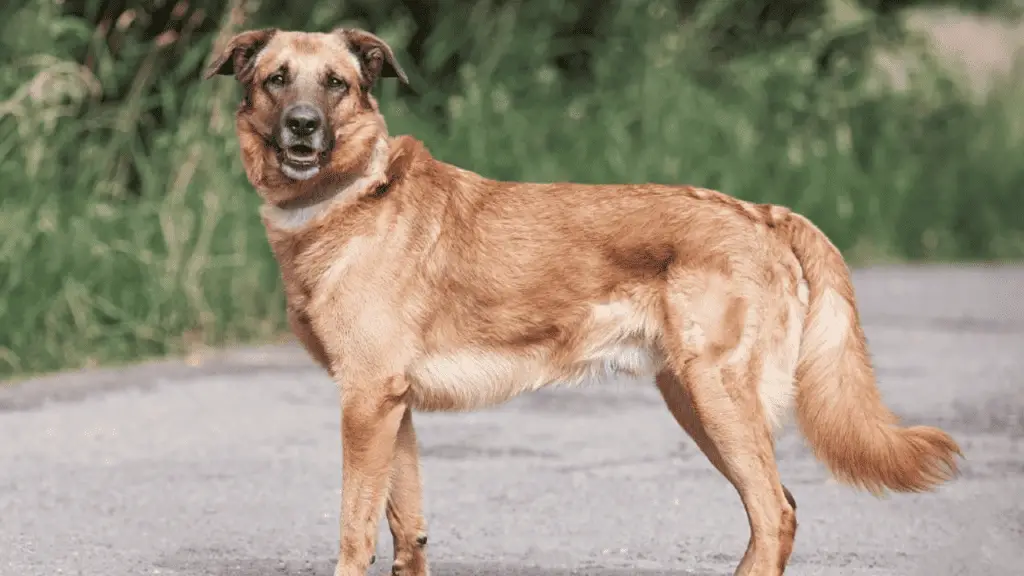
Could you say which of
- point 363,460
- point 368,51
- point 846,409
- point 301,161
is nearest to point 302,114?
point 301,161

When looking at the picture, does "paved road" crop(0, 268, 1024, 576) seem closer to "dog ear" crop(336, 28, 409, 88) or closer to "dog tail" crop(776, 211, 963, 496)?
"dog tail" crop(776, 211, 963, 496)

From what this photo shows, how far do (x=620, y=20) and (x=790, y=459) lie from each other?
8.05 meters

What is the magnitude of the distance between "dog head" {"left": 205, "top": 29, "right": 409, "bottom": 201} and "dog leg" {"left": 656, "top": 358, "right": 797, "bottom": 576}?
1267mm

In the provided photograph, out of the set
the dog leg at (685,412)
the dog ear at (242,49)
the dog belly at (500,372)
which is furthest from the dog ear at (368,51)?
the dog leg at (685,412)

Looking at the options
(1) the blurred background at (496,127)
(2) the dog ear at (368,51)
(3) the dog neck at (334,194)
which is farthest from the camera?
(1) the blurred background at (496,127)

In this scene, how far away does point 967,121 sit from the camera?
1831 centimetres

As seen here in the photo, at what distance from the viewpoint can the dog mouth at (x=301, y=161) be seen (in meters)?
5.92

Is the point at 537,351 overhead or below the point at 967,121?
overhead

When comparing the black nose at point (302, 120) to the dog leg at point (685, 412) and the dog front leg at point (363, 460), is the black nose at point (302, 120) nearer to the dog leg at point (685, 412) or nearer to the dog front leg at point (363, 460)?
the dog front leg at point (363, 460)

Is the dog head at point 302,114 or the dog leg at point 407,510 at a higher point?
the dog head at point 302,114

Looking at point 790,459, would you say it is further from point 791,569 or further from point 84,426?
point 84,426

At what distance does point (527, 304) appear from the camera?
6.01m

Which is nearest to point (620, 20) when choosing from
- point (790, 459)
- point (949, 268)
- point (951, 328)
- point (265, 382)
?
point (949, 268)

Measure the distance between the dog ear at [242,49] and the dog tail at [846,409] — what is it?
181 cm
